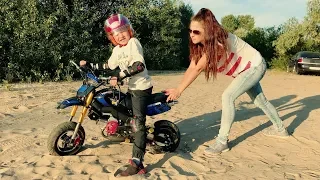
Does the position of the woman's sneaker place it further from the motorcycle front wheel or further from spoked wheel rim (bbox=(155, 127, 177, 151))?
the motorcycle front wheel

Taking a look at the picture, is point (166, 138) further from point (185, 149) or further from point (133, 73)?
point (133, 73)

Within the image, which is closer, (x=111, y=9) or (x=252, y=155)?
(x=252, y=155)

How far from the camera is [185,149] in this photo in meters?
5.73

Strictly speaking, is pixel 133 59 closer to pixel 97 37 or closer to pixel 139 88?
pixel 139 88

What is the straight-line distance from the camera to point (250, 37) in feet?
110

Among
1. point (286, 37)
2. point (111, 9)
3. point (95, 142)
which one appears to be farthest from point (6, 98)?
point (286, 37)

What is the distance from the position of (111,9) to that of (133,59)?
1516 cm

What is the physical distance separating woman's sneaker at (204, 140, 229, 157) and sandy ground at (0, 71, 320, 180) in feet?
0.37

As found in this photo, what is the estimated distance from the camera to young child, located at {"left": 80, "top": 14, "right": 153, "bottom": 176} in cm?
444

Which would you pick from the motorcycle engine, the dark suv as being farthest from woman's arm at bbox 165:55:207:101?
the dark suv

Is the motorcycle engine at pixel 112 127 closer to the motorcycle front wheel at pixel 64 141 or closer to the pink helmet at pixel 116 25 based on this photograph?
the motorcycle front wheel at pixel 64 141

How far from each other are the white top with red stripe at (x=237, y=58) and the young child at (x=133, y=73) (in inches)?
46.6

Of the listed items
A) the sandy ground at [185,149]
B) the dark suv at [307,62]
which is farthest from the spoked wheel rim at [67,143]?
the dark suv at [307,62]

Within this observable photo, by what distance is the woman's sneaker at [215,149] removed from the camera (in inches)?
219
